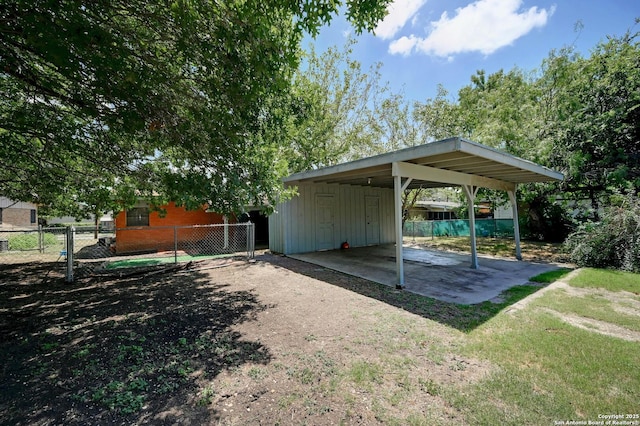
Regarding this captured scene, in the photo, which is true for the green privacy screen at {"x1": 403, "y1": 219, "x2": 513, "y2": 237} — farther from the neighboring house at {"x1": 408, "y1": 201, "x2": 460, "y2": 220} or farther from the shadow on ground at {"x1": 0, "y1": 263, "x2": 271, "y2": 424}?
the shadow on ground at {"x1": 0, "y1": 263, "x2": 271, "y2": 424}

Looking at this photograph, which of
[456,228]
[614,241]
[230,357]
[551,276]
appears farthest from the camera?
[456,228]

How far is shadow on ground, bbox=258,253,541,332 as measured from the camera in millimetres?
4074

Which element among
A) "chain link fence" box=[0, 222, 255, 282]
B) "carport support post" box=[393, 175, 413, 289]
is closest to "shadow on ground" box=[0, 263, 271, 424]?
"carport support post" box=[393, 175, 413, 289]

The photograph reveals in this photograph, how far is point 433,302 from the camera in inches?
190

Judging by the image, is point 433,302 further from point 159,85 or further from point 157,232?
point 157,232

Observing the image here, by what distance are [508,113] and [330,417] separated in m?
15.1

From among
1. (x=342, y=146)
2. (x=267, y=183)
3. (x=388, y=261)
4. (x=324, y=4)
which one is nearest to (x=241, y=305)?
(x=267, y=183)

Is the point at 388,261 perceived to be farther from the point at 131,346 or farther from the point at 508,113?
the point at 508,113

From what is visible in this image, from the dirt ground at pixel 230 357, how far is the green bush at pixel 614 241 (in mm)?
5992

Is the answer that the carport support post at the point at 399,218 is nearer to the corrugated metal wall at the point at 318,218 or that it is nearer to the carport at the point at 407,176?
the carport at the point at 407,176

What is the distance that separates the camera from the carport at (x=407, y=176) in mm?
5312

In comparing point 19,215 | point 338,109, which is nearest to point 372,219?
point 338,109

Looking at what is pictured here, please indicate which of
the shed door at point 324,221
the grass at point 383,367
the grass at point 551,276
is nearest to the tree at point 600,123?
the grass at point 551,276

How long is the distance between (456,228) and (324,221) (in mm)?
11555
